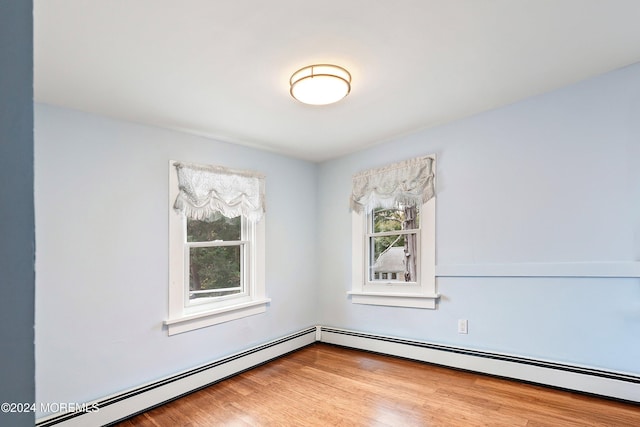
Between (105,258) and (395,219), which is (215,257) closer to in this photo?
(105,258)

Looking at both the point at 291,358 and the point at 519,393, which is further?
the point at 291,358

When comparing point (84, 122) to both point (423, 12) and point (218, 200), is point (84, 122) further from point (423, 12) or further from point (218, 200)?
point (423, 12)

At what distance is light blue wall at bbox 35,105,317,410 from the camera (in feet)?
7.12

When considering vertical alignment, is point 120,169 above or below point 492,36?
below

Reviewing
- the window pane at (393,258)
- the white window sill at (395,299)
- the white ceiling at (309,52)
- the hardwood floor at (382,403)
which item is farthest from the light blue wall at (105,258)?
the window pane at (393,258)

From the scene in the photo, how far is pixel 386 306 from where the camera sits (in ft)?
11.2

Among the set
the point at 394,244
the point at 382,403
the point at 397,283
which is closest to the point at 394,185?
the point at 394,244

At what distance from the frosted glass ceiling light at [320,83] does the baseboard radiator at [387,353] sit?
2.49m

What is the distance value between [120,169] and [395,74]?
2250 mm

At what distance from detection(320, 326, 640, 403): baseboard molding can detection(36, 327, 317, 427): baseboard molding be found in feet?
3.51
